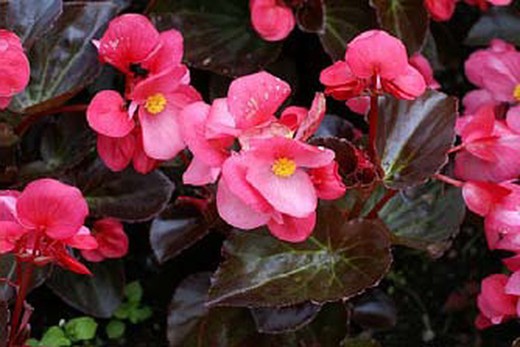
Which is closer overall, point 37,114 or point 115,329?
point 37,114

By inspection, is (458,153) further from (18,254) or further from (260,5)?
(18,254)

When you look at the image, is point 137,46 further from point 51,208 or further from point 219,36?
point 219,36

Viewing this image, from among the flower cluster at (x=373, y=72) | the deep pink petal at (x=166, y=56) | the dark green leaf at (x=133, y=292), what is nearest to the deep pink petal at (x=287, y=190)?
the flower cluster at (x=373, y=72)

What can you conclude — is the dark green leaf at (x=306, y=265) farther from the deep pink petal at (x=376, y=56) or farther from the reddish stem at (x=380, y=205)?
the deep pink petal at (x=376, y=56)

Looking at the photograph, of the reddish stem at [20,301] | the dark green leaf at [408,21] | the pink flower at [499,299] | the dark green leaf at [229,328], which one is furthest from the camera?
the dark green leaf at [408,21]

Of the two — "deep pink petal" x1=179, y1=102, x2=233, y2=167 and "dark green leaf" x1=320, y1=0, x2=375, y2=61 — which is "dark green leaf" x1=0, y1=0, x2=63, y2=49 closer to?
"deep pink petal" x1=179, y1=102, x2=233, y2=167

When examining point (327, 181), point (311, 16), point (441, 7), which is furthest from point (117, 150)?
point (441, 7)

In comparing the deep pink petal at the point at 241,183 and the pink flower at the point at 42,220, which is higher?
the deep pink petal at the point at 241,183
